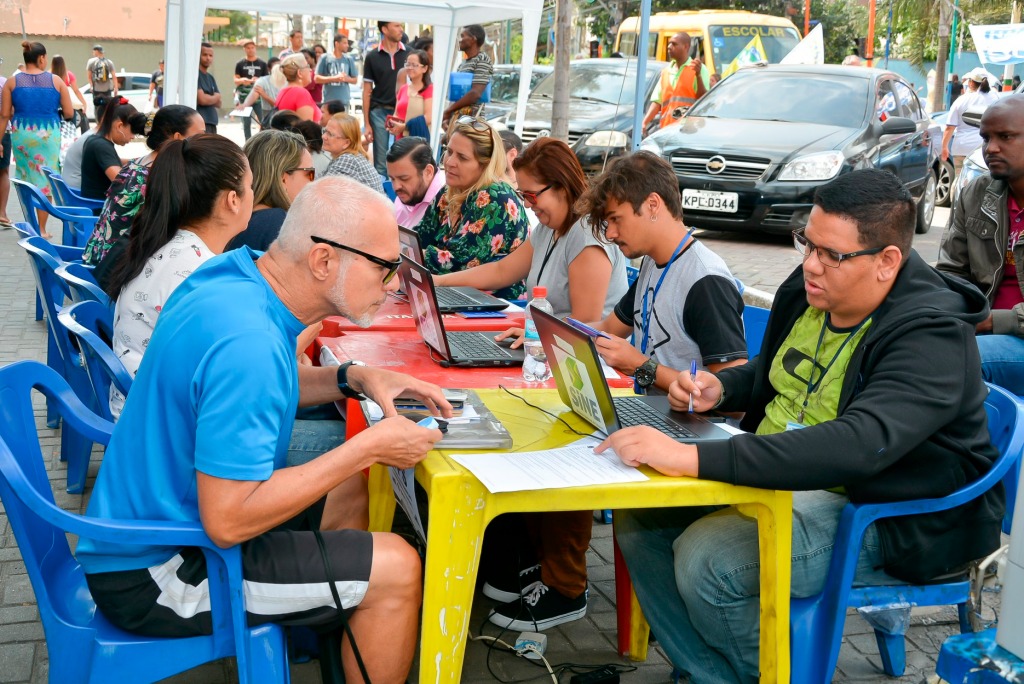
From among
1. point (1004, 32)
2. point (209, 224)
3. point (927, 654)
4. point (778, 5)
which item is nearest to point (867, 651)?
point (927, 654)

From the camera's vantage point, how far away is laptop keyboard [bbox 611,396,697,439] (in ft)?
7.87

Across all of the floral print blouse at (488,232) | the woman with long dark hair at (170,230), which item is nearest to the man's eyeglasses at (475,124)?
the floral print blouse at (488,232)

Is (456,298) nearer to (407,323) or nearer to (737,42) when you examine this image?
(407,323)

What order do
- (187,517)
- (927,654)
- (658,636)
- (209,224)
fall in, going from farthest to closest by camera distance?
(209,224), (927,654), (658,636), (187,517)

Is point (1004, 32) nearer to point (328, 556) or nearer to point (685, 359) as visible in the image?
point (685, 359)

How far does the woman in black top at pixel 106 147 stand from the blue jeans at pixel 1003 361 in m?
5.90

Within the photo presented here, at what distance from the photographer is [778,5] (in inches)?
1405

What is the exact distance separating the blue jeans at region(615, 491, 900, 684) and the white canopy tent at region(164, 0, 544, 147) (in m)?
7.51

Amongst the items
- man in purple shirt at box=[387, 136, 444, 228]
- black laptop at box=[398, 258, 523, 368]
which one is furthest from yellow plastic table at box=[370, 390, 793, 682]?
man in purple shirt at box=[387, 136, 444, 228]

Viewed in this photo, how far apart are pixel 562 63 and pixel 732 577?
26.0 ft

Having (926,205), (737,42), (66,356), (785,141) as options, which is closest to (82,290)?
(66,356)

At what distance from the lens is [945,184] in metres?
13.1

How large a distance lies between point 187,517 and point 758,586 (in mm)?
1273

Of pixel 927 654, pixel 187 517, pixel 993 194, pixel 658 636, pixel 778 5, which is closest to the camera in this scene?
pixel 187 517
